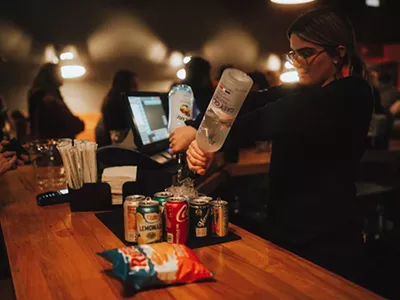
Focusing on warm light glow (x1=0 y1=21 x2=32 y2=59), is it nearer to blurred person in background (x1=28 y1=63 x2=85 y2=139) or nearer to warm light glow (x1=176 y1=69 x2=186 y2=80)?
warm light glow (x1=176 y1=69 x2=186 y2=80)

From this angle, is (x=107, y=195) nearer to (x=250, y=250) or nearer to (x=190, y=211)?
(x=190, y=211)

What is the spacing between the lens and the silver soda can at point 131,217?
1.38 meters

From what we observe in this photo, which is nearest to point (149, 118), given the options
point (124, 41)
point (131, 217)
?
point (131, 217)

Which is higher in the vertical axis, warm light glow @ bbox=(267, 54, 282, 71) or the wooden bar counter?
warm light glow @ bbox=(267, 54, 282, 71)

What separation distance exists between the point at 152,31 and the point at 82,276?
7186 mm

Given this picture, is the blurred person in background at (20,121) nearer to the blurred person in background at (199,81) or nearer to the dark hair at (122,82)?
the dark hair at (122,82)

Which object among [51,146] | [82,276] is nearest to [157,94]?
[51,146]

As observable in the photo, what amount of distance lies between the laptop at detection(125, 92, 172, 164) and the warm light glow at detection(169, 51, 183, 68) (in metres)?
5.10

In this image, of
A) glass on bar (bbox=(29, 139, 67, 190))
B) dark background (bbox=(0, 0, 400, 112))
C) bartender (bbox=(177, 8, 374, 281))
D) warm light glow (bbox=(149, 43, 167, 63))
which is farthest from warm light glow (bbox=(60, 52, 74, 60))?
bartender (bbox=(177, 8, 374, 281))

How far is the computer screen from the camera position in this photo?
105 inches

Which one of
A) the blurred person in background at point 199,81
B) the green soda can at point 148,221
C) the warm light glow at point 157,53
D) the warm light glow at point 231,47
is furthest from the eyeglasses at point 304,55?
the warm light glow at point 231,47

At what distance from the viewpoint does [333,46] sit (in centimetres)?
156

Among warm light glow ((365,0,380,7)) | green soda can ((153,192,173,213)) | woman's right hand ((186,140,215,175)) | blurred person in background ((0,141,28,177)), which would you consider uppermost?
warm light glow ((365,0,380,7))

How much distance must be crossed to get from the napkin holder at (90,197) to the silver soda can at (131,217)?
47 centimetres
